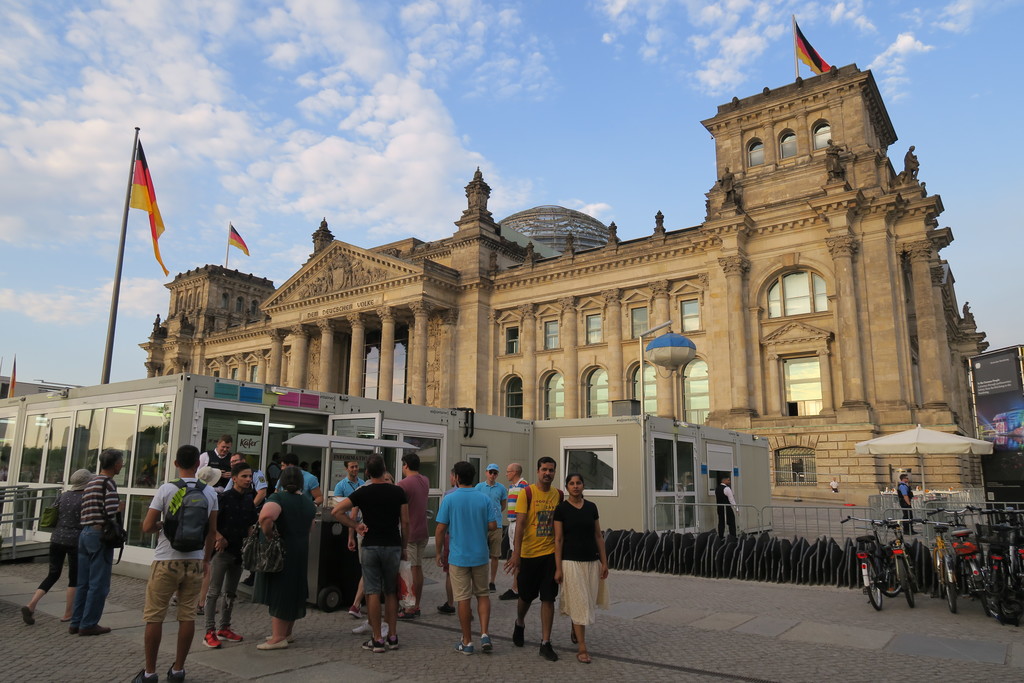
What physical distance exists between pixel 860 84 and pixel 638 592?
3658 centimetres

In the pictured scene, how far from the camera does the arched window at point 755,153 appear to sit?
42.5m

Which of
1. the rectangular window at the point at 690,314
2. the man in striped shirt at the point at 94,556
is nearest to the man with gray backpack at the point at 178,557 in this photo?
the man in striped shirt at the point at 94,556

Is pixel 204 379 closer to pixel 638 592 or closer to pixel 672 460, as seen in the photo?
pixel 638 592

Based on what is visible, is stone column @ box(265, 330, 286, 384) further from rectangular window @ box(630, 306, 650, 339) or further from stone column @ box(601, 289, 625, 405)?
rectangular window @ box(630, 306, 650, 339)

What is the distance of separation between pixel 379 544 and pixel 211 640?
7.35 ft

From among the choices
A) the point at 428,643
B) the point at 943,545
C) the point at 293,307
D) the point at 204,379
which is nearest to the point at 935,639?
the point at 943,545

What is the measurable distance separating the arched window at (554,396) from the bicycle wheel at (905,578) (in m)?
35.1

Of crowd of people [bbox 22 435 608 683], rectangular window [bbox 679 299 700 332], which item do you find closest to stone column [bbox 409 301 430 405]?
rectangular window [bbox 679 299 700 332]

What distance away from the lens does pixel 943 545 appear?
34.2 feet

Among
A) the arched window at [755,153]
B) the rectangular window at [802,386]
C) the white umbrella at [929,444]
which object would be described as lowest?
the white umbrella at [929,444]

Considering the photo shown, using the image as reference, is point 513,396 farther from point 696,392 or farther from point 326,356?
point 326,356

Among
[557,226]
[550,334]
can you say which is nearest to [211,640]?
[550,334]

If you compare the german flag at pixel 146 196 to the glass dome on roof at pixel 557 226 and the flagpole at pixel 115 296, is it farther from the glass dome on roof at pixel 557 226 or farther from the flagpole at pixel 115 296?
the glass dome on roof at pixel 557 226

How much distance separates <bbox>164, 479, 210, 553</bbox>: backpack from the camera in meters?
6.91
